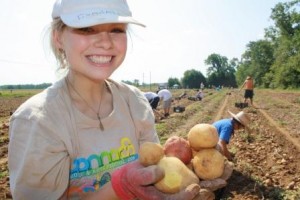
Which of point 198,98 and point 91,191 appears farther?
point 198,98

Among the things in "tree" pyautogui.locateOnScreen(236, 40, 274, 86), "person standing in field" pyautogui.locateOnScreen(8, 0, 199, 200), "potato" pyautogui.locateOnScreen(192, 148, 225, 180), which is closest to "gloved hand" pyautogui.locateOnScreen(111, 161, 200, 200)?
"person standing in field" pyautogui.locateOnScreen(8, 0, 199, 200)

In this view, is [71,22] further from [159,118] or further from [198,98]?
[198,98]

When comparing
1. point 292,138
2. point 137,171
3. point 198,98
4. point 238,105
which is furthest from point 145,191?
point 198,98

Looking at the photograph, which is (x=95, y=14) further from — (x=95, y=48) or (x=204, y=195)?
(x=204, y=195)

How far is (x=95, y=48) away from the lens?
1.80m

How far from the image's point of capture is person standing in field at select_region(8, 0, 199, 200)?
1.63 m

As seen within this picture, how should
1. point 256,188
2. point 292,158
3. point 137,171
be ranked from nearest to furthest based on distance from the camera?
point 137,171 < point 256,188 < point 292,158

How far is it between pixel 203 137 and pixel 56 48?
3.27ft

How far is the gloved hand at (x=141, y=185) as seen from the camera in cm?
154

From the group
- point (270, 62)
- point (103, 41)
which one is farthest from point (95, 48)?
point (270, 62)

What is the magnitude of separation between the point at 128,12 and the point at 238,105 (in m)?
16.8

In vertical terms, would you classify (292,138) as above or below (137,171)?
below

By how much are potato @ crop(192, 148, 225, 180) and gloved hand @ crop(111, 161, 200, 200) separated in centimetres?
23

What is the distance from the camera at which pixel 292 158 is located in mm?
7121
